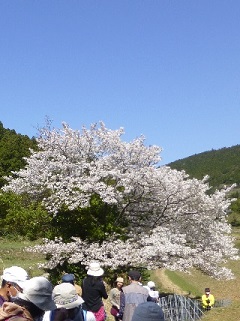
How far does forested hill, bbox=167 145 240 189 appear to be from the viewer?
141 meters

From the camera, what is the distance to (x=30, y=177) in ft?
50.2

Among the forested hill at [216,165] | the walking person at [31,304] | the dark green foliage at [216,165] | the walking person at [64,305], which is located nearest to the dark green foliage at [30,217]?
the walking person at [64,305]

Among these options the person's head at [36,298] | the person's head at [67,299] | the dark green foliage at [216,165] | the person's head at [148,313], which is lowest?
the person's head at [148,313]

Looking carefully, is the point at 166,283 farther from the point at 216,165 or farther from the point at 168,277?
the point at 216,165

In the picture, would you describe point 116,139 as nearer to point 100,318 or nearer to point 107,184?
point 107,184

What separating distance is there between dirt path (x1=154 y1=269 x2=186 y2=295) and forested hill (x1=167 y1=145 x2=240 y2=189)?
105974 mm

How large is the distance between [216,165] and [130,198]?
14484cm

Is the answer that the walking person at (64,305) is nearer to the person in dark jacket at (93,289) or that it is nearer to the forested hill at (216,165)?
the person in dark jacket at (93,289)

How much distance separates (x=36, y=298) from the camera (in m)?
3.30

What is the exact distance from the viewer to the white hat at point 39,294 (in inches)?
129

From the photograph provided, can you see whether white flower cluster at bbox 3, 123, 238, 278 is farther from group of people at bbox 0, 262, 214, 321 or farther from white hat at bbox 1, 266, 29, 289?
white hat at bbox 1, 266, 29, 289

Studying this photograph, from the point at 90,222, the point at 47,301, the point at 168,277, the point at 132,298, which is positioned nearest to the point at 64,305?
the point at 47,301

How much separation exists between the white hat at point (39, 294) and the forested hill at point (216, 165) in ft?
423

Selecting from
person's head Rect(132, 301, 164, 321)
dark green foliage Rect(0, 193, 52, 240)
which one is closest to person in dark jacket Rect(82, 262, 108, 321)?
person's head Rect(132, 301, 164, 321)
